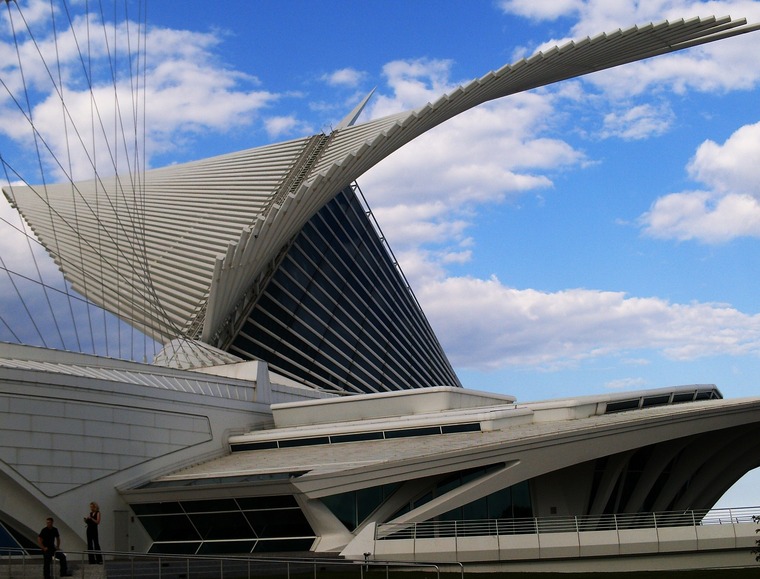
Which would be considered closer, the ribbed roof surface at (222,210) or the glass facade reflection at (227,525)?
the glass facade reflection at (227,525)

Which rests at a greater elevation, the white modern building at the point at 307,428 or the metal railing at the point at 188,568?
the white modern building at the point at 307,428

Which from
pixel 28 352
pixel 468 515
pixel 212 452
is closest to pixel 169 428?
pixel 212 452

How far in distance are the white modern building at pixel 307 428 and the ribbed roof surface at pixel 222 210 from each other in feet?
0.44

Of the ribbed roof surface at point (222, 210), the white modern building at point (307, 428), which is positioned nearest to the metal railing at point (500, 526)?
the white modern building at point (307, 428)

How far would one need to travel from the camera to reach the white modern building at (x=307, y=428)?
93.4ft

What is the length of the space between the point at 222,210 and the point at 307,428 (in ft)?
57.1

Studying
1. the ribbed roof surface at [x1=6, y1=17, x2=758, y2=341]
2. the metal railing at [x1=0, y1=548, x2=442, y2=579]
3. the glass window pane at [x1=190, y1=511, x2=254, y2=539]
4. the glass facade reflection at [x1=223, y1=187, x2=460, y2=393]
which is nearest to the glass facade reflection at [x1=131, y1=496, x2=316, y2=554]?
the glass window pane at [x1=190, y1=511, x2=254, y2=539]

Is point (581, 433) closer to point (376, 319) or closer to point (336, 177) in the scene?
point (336, 177)

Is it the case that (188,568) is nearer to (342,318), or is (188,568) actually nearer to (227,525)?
(227,525)

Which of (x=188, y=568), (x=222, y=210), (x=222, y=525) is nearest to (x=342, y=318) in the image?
(x=222, y=210)

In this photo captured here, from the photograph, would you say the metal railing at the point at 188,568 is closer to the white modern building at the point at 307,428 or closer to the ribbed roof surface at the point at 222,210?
the white modern building at the point at 307,428

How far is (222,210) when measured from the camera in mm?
50406

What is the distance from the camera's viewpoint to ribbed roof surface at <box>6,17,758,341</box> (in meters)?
44.0

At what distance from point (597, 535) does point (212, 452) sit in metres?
15.1
